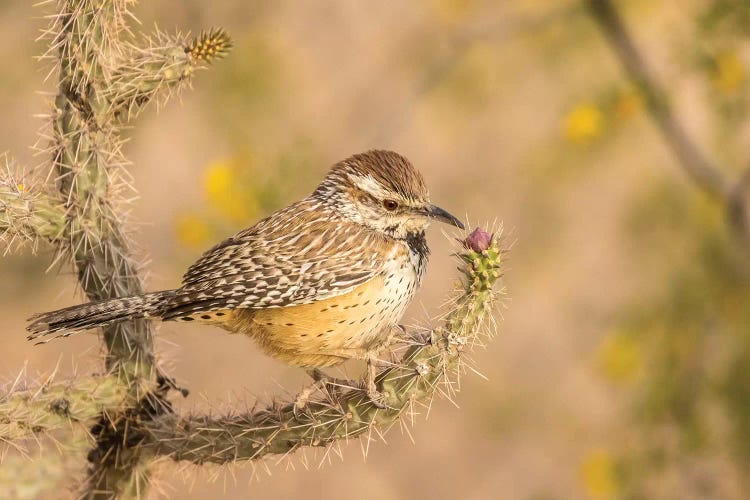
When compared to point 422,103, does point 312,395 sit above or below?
below

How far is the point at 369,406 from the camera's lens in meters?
2.22

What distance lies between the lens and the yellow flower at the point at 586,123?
13.8ft

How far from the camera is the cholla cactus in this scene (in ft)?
7.16

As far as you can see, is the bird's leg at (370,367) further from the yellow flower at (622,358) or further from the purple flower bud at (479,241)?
the yellow flower at (622,358)

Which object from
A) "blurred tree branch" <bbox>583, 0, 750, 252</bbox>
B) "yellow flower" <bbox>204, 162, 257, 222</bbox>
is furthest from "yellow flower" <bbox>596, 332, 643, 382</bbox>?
"yellow flower" <bbox>204, 162, 257, 222</bbox>

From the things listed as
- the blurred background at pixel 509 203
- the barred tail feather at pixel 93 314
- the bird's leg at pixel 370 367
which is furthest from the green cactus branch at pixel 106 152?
the blurred background at pixel 509 203

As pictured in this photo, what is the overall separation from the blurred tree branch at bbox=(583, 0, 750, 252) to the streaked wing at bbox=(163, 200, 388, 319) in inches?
90.7

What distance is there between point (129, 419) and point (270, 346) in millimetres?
406

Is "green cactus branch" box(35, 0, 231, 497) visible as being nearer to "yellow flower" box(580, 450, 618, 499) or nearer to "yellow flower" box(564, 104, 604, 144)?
A: "yellow flower" box(564, 104, 604, 144)

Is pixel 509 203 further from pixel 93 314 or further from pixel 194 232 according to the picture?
pixel 93 314

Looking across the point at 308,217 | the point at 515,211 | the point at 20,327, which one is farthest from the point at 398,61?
the point at 308,217

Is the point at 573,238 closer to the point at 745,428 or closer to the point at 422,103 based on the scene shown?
the point at 422,103

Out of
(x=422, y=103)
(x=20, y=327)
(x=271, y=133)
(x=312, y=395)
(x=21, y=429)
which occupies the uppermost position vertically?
(x=422, y=103)

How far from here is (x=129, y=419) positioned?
2.53 metres
